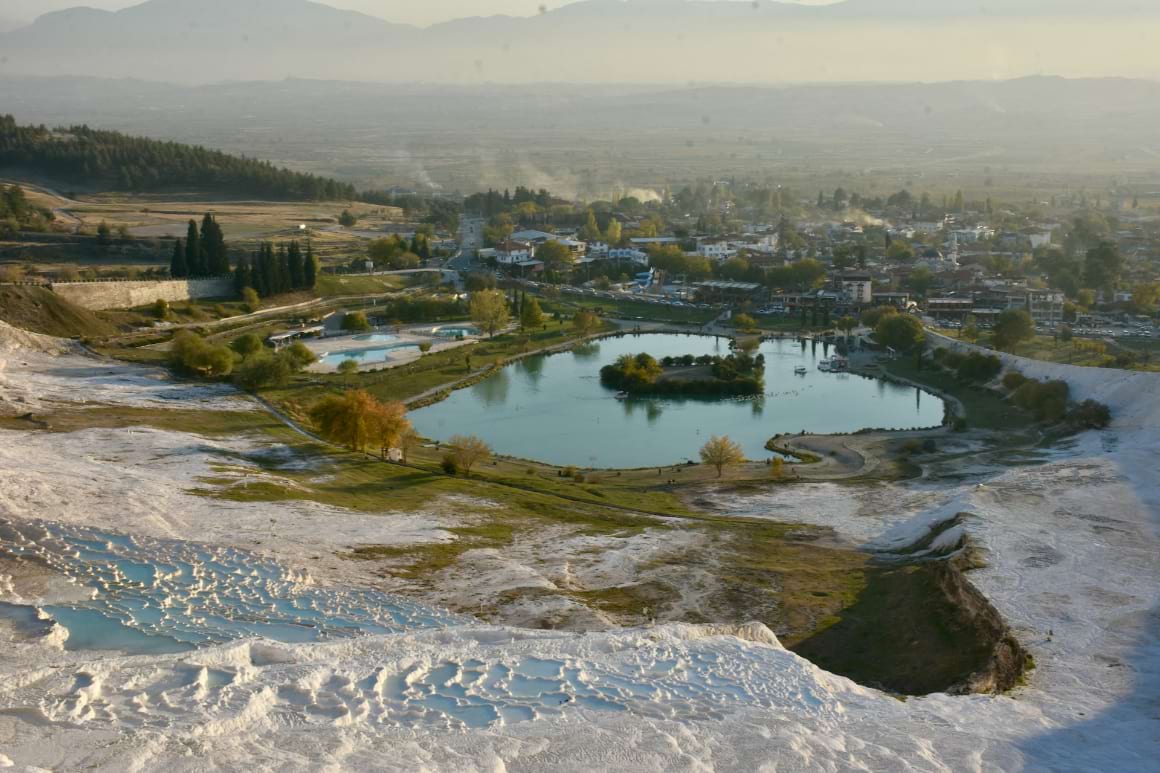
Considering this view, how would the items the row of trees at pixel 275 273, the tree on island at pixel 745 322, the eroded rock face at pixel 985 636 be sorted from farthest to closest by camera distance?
1. the tree on island at pixel 745 322
2. the row of trees at pixel 275 273
3. the eroded rock face at pixel 985 636

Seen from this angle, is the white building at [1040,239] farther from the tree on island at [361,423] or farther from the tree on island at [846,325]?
the tree on island at [361,423]

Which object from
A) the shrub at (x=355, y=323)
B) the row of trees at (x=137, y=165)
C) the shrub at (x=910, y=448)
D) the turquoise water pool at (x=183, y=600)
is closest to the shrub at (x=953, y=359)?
the shrub at (x=910, y=448)

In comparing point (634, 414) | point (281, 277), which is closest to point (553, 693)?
point (634, 414)

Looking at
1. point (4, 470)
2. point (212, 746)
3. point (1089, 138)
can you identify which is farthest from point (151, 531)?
point (1089, 138)

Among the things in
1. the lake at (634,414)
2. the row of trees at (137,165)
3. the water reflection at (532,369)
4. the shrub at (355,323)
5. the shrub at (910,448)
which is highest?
the row of trees at (137,165)

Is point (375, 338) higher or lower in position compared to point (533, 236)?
lower

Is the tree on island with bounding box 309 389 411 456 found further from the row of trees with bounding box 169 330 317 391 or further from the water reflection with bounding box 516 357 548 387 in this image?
the water reflection with bounding box 516 357 548 387

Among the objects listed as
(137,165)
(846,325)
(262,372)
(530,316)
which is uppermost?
(137,165)

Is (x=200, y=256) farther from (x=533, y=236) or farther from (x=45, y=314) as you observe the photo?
(x=533, y=236)
